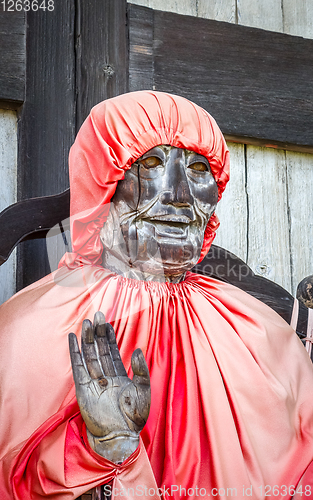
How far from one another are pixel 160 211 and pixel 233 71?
97cm

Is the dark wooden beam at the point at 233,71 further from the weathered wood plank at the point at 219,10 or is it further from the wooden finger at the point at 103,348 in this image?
the wooden finger at the point at 103,348

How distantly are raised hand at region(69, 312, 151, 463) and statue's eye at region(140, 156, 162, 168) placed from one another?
0.59 m

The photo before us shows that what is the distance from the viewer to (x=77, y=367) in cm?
140

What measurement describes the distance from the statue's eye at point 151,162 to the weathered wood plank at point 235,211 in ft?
2.33

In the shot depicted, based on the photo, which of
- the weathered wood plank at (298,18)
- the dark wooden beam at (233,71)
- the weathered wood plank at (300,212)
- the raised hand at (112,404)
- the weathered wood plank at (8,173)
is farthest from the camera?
the weathered wood plank at (298,18)

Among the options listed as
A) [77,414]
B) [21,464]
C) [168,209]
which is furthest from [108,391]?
[168,209]

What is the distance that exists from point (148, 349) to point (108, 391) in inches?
12.7

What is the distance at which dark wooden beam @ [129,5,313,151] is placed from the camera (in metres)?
2.37

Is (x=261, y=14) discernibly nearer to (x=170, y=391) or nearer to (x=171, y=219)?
(x=171, y=219)

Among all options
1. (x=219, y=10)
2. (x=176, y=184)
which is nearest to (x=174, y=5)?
(x=219, y=10)

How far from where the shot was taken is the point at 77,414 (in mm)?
1501

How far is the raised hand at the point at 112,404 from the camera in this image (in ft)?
4.48

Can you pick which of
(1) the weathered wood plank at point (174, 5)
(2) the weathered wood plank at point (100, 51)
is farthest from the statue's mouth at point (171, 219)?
(1) the weathered wood plank at point (174, 5)

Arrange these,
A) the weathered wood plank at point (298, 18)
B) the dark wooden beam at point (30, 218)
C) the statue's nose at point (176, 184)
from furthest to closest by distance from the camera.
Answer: the weathered wood plank at point (298, 18), the dark wooden beam at point (30, 218), the statue's nose at point (176, 184)
